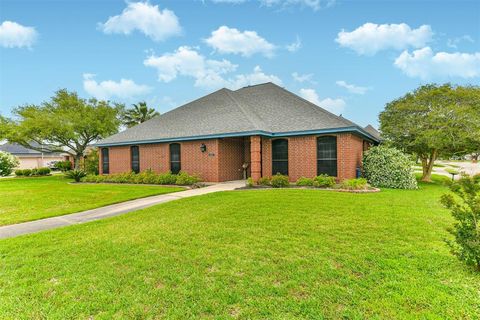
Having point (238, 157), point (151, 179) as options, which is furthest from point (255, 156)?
point (151, 179)

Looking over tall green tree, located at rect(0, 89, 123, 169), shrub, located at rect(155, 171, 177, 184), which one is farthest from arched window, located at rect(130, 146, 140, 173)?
tall green tree, located at rect(0, 89, 123, 169)

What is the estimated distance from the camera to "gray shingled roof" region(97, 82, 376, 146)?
13398mm

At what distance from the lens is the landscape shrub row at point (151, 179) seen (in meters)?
13.7

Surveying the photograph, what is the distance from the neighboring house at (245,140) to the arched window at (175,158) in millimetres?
66

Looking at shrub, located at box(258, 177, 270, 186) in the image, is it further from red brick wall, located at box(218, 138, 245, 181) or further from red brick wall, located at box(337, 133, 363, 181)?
red brick wall, located at box(337, 133, 363, 181)

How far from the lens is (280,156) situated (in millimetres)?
14102

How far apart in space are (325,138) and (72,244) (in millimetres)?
11552

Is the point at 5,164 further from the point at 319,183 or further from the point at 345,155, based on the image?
the point at 345,155

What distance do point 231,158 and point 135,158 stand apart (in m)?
7.56

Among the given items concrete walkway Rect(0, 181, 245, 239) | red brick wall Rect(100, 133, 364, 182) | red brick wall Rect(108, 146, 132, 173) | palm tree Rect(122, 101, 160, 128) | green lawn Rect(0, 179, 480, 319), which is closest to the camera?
green lawn Rect(0, 179, 480, 319)

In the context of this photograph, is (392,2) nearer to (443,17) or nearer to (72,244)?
(443,17)

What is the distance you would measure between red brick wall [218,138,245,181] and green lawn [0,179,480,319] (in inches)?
341

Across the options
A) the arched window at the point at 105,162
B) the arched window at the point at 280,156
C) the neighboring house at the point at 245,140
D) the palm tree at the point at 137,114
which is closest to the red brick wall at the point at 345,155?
the neighboring house at the point at 245,140

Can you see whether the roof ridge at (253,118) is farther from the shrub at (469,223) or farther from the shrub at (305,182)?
the shrub at (469,223)
